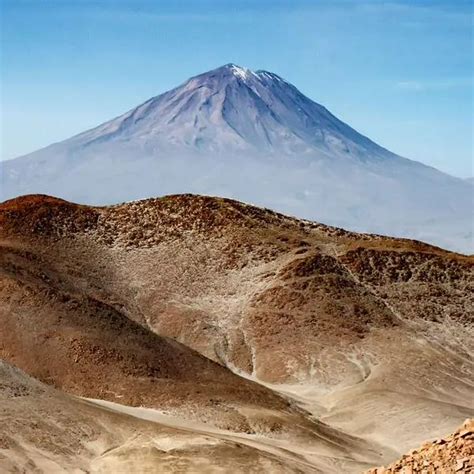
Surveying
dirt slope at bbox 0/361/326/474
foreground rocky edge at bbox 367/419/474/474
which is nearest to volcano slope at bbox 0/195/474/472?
dirt slope at bbox 0/361/326/474

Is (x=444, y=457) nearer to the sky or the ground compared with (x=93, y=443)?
nearer to the sky

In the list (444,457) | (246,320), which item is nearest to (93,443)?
(444,457)

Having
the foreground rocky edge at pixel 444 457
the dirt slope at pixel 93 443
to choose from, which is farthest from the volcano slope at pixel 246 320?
the foreground rocky edge at pixel 444 457

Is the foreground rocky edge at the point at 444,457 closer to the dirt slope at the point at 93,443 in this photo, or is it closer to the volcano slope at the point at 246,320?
the dirt slope at the point at 93,443

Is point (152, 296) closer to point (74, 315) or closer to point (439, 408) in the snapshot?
point (74, 315)

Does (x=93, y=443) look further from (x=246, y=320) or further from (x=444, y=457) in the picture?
(x=246, y=320)

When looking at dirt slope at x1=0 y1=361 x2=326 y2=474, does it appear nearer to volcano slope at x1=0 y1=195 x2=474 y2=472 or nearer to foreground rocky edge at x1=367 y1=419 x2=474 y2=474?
volcano slope at x1=0 y1=195 x2=474 y2=472
